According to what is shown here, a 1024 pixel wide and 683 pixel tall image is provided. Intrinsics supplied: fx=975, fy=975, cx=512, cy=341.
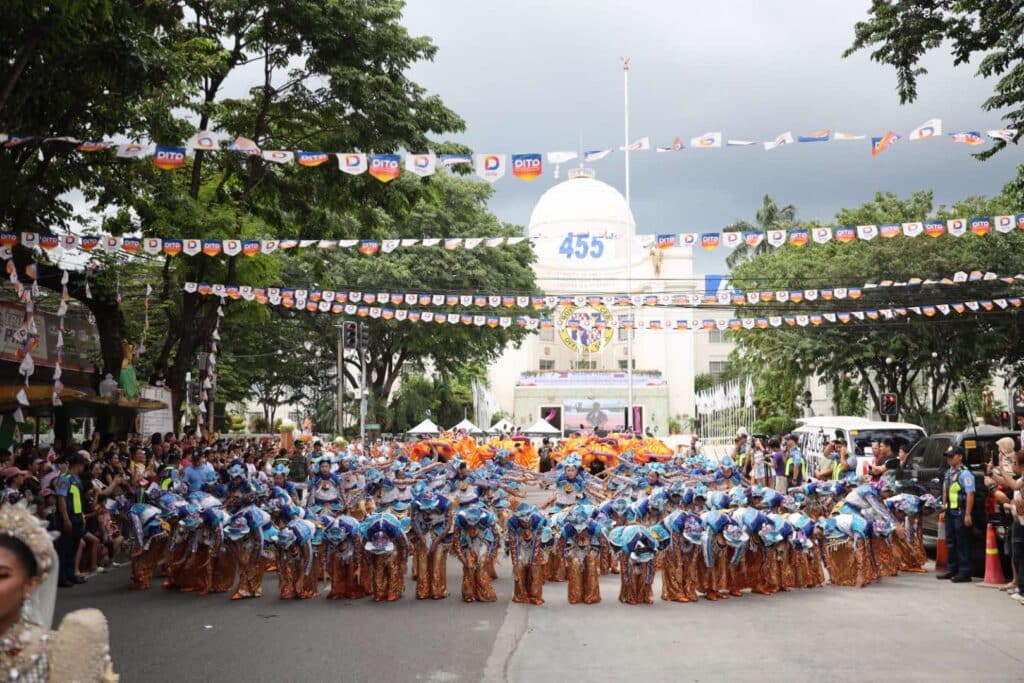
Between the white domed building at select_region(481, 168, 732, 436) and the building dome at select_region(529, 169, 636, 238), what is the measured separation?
68 millimetres

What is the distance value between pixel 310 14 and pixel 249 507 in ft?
33.1

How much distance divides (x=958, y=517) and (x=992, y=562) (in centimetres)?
61

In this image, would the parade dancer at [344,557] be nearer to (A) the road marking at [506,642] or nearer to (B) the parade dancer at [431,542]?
(B) the parade dancer at [431,542]

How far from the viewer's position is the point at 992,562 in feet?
37.6

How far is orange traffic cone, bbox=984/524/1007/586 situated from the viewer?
11.4 meters

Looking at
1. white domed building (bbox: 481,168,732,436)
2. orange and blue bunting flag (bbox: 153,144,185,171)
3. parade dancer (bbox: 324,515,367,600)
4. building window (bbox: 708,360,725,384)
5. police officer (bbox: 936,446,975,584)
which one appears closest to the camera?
parade dancer (bbox: 324,515,367,600)

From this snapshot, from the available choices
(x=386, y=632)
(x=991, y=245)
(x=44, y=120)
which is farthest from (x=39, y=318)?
(x=991, y=245)

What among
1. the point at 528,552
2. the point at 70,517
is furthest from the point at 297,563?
the point at 70,517

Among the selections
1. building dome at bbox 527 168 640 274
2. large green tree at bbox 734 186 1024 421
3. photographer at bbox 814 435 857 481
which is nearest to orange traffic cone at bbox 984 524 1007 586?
photographer at bbox 814 435 857 481

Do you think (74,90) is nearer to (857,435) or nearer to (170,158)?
(170,158)

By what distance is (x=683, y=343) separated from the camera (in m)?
64.6

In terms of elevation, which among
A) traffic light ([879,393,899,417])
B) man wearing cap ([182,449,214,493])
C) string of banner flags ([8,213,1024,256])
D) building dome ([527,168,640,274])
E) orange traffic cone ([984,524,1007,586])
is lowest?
orange traffic cone ([984,524,1007,586])

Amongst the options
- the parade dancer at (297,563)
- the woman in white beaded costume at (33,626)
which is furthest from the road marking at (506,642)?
the woman in white beaded costume at (33,626)

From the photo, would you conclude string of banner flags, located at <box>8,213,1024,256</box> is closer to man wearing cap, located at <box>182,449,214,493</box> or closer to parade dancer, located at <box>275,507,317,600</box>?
man wearing cap, located at <box>182,449,214,493</box>
